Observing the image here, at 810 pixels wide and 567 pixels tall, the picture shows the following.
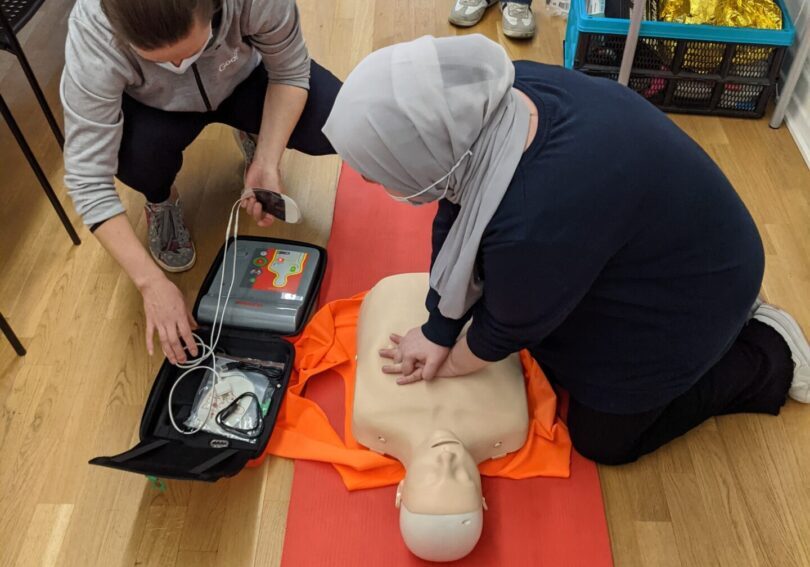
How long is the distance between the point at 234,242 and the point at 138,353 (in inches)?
12.1

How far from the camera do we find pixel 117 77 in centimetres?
122

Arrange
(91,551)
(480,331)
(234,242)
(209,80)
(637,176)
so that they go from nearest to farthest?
(637,176)
(480,331)
(91,551)
(209,80)
(234,242)

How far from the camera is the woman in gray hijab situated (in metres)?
0.81

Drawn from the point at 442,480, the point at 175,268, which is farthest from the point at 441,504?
the point at 175,268

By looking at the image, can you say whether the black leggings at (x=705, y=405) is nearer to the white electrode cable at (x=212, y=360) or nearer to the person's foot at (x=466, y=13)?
the white electrode cable at (x=212, y=360)

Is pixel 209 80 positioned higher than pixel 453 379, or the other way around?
pixel 209 80

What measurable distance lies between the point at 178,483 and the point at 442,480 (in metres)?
0.51

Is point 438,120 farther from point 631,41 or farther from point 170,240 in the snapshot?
point 631,41

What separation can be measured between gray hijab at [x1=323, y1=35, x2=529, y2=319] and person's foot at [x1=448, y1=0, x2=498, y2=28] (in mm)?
1476

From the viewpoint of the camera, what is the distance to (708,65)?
6.16ft

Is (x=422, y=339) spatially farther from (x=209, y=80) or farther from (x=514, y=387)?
(x=209, y=80)

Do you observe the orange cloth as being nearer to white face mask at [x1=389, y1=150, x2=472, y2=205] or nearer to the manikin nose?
the manikin nose

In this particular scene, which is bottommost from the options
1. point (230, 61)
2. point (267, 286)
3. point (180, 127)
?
point (267, 286)

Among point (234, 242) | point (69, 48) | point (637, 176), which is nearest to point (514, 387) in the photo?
point (637, 176)
